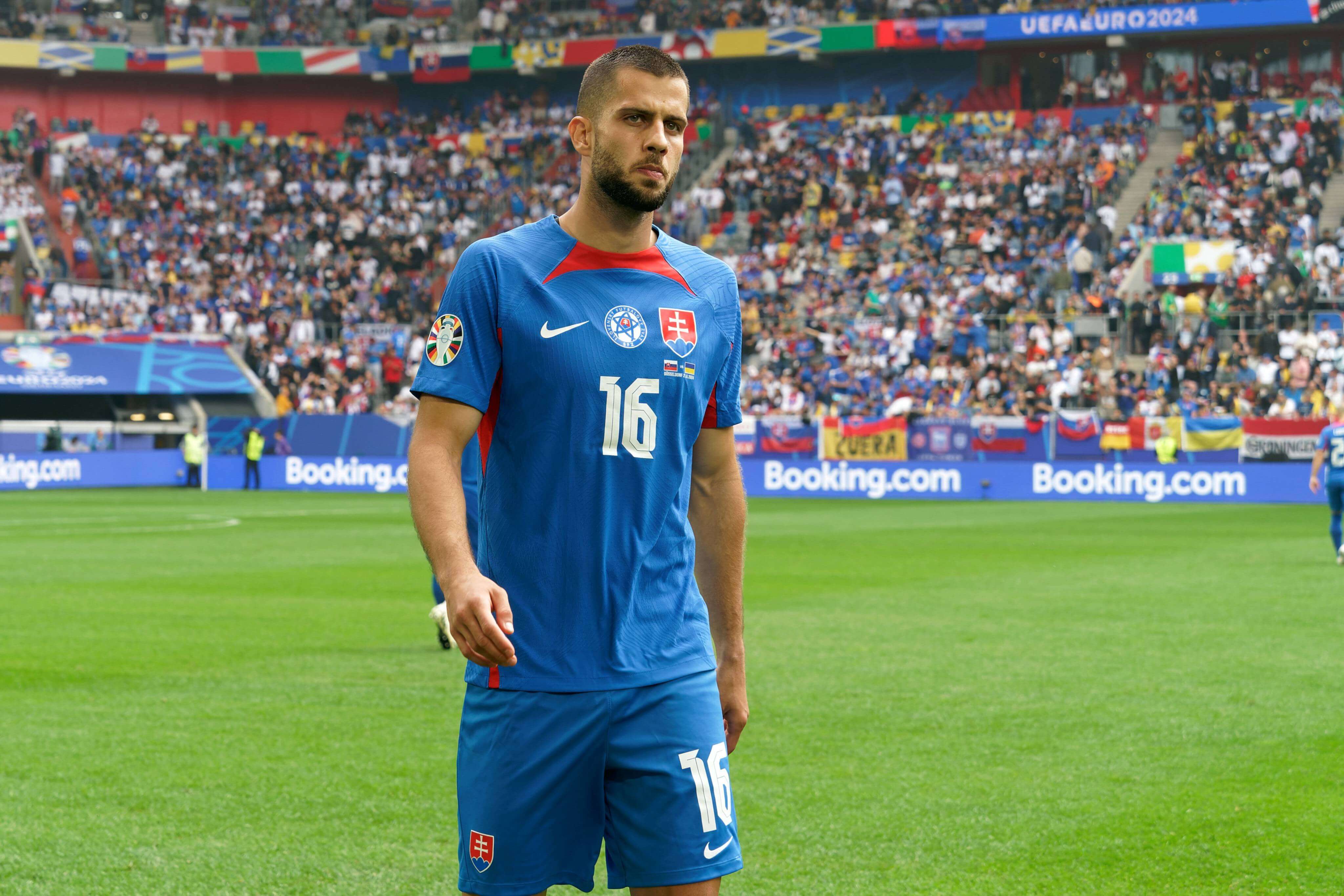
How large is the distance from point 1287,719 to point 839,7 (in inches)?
1766

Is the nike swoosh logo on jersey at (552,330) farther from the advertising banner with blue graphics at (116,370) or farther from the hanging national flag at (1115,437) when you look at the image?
the advertising banner with blue graphics at (116,370)

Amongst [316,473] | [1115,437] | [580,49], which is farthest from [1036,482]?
[580,49]

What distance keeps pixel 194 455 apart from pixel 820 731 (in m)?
31.9

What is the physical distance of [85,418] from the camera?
141 feet

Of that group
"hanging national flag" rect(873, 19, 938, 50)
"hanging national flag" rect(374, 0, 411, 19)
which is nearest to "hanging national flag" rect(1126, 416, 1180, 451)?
"hanging national flag" rect(873, 19, 938, 50)

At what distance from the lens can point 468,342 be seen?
10.8 ft

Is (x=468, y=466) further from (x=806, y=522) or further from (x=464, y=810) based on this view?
(x=806, y=522)

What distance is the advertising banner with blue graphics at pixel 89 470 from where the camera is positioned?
36594 mm

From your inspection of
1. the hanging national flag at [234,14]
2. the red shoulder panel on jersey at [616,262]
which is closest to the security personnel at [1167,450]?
the red shoulder panel on jersey at [616,262]

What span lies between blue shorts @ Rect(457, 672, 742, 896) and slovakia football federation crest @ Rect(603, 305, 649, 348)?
724 millimetres

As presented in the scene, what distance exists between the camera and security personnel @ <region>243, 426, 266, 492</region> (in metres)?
37.6

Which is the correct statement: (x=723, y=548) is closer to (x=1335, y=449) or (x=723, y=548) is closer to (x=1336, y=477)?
(x=1336, y=477)

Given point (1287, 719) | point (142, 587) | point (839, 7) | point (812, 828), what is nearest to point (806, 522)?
point (142, 587)

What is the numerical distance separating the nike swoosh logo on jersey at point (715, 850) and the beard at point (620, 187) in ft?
4.43
